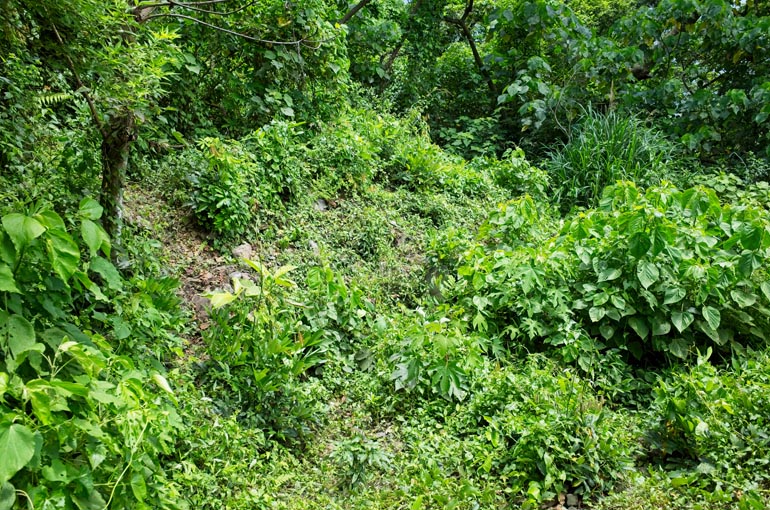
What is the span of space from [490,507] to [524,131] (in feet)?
19.4

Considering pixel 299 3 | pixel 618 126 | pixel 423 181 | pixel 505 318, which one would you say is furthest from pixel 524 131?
pixel 505 318

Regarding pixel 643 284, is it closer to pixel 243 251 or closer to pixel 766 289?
pixel 766 289

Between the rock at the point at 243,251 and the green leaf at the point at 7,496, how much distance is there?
257 cm

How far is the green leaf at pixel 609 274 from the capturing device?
12.2 feet

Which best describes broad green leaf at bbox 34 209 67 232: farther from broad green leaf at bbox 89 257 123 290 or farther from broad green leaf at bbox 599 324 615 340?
broad green leaf at bbox 599 324 615 340

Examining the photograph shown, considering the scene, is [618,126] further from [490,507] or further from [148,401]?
[148,401]

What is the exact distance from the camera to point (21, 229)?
1947 millimetres

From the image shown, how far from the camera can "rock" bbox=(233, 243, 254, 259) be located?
168 inches

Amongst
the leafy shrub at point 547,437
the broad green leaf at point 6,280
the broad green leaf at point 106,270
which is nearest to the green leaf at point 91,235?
the broad green leaf at point 106,270

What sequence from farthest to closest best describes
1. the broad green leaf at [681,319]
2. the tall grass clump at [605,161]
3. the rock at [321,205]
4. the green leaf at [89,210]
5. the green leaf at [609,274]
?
the tall grass clump at [605,161] → the rock at [321,205] → the green leaf at [609,274] → the broad green leaf at [681,319] → the green leaf at [89,210]

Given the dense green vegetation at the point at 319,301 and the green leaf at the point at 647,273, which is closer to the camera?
the dense green vegetation at the point at 319,301

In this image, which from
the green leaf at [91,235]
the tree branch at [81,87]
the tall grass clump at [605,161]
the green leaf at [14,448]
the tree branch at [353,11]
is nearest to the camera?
the green leaf at [14,448]

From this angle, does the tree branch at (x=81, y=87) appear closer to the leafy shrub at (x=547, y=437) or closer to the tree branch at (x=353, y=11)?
the leafy shrub at (x=547, y=437)

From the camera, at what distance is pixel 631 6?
11.5 m
